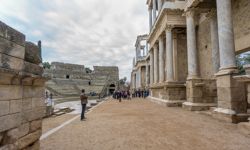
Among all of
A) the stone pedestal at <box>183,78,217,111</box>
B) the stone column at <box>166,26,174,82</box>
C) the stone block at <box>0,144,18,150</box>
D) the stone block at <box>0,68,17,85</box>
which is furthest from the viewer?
the stone column at <box>166,26,174,82</box>

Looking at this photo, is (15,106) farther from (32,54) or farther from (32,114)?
(32,54)

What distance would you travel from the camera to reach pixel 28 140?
3588mm

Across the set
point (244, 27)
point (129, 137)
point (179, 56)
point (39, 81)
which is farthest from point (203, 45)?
point (39, 81)

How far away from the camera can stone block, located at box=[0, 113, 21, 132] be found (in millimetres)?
2906

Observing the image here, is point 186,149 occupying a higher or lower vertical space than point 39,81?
lower

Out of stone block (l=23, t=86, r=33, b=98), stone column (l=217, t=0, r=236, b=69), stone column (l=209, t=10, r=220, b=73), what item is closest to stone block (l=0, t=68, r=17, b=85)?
stone block (l=23, t=86, r=33, b=98)

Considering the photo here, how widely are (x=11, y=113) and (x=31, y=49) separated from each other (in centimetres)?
146

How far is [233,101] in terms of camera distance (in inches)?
295

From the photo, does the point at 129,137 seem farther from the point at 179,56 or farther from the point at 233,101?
the point at 179,56

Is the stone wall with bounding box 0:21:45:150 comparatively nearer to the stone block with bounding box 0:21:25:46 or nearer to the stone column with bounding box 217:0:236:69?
the stone block with bounding box 0:21:25:46

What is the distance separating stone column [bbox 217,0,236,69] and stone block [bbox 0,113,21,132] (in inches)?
310

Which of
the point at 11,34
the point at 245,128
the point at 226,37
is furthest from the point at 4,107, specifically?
the point at 226,37

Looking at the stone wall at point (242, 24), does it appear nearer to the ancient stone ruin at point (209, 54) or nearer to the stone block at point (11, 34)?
the ancient stone ruin at point (209, 54)

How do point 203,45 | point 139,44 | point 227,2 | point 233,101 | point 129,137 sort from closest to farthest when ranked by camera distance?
point 129,137 < point 233,101 < point 227,2 < point 203,45 < point 139,44
